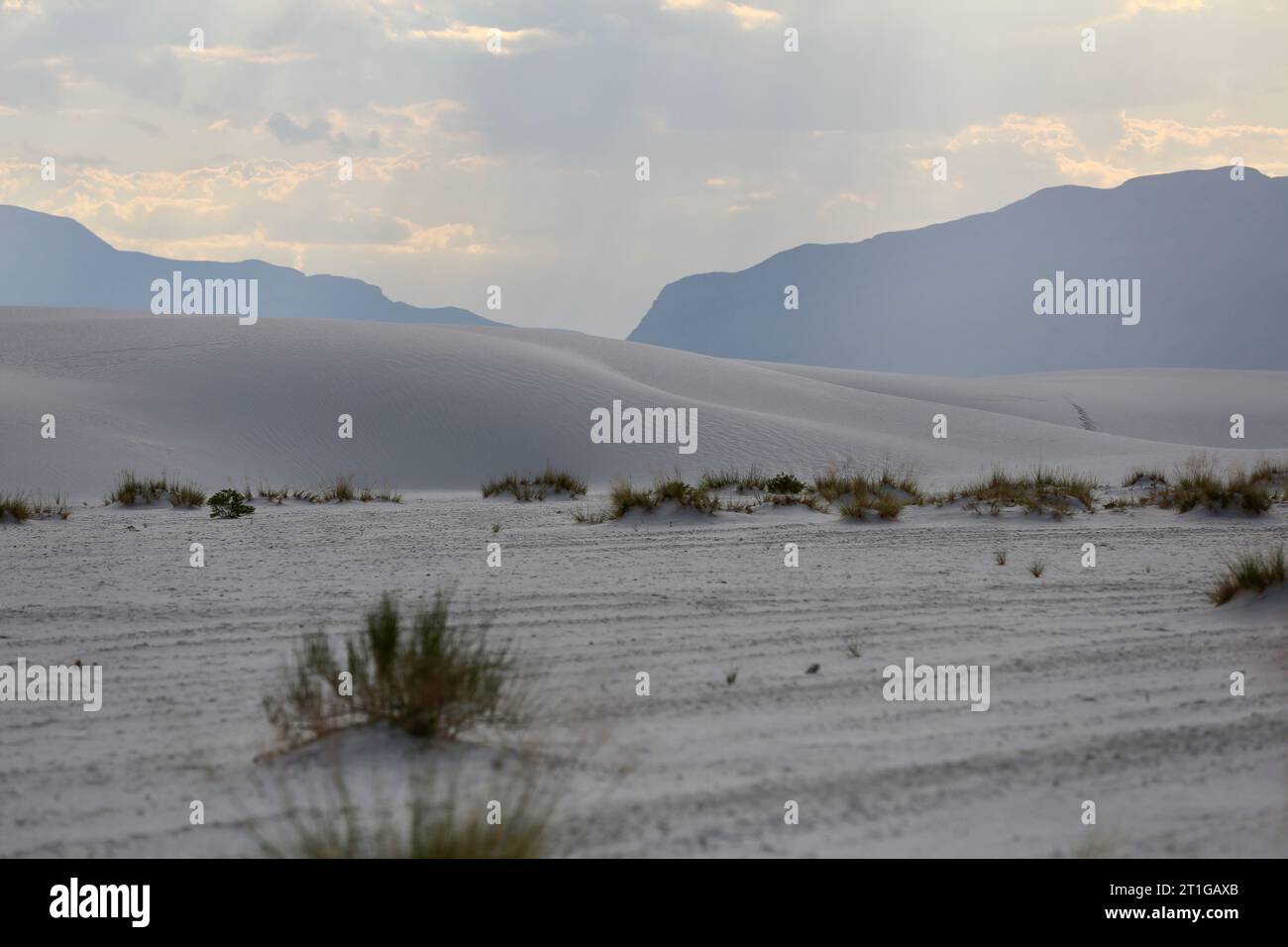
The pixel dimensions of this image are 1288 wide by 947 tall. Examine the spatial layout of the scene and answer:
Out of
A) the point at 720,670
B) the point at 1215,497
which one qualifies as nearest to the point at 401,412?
the point at 1215,497

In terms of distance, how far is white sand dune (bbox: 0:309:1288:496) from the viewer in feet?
79.0

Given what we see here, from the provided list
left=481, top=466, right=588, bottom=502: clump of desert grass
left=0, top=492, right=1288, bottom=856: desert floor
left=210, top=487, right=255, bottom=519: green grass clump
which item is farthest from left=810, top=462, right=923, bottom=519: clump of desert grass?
left=210, top=487, right=255, bottom=519: green grass clump

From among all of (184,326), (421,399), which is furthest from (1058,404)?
(184,326)

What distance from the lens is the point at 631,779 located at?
12.1ft

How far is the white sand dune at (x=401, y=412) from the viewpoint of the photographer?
24.1 meters

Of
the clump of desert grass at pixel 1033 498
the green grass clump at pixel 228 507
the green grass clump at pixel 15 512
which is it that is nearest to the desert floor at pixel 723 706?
the clump of desert grass at pixel 1033 498

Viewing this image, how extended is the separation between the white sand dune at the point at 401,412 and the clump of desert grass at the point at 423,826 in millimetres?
18025

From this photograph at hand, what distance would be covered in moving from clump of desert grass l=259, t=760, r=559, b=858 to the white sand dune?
1803 centimetres

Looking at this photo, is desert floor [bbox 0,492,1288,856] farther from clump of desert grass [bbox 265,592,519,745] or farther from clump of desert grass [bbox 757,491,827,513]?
clump of desert grass [bbox 757,491,827,513]

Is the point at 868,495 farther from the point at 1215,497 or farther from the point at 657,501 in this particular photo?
the point at 1215,497

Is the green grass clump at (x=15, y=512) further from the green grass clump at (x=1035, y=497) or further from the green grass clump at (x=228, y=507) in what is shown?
the green grass clump at (x=1035, y=497)
